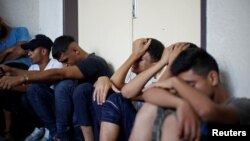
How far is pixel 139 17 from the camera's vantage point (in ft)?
8.61

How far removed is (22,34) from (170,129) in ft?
7.52

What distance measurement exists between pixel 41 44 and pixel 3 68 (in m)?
0.57

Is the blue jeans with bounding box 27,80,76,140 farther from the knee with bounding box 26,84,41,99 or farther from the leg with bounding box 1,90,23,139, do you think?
the leg with bounding box 1,90,23,139

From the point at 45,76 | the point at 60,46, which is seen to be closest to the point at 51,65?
the point at 60,46

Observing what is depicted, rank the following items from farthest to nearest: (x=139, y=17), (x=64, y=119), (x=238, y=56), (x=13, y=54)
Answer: (x=13, y=54)
(x=139, y=17)
(x=64, y=119)
(x=238, y=56)

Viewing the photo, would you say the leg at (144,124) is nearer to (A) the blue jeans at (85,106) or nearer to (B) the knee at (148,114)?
(B) the knee at (148,114)

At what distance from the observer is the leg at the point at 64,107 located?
2.18 meters

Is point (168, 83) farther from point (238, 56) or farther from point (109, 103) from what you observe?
point (238, 56)

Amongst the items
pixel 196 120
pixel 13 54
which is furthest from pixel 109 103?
pixel 13 54

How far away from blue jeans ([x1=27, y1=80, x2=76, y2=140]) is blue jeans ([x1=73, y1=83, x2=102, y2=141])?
115mm

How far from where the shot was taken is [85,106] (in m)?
2.06

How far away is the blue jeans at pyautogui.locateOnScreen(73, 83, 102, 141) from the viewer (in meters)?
2.04

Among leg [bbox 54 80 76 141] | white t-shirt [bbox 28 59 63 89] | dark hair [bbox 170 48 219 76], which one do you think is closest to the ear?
dark hair [bbox 170 48 219 76]

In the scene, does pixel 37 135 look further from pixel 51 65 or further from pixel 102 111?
pixel 102 111
